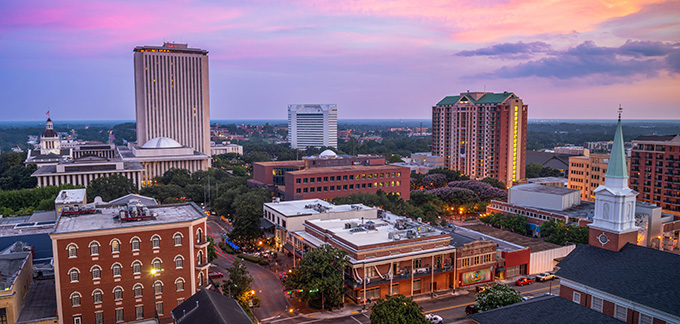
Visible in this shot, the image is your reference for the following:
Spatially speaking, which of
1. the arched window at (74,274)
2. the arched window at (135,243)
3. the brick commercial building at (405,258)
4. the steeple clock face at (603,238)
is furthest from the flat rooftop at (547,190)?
the arched window at (74,274)

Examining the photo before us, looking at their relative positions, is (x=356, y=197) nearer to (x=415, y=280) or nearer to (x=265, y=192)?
(x=265, y=192)

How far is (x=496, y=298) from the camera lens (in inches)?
1841

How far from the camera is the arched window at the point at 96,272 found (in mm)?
46281

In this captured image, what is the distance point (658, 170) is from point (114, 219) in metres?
108

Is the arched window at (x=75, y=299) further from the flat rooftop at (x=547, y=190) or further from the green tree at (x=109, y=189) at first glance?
the flat rooftop at (x=547, y=190)

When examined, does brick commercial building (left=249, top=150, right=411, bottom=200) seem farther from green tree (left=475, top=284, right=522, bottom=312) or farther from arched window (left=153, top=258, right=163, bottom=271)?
green tree (left=475, top=284, right=522, bottom=312)

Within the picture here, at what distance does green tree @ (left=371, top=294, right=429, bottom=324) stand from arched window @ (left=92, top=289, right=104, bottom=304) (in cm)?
2697

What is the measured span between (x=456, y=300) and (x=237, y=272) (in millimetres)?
26734

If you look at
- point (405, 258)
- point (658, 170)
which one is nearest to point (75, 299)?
point (405, 258)

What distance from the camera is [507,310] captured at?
39.1 meters

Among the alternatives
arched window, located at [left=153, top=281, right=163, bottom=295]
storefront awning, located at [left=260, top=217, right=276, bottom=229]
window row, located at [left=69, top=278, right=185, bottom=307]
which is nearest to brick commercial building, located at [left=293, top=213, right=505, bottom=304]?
storefront awning, located at [left=260, top=217, right=276, bottom=229]

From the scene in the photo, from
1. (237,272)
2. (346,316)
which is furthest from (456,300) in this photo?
(237,272)

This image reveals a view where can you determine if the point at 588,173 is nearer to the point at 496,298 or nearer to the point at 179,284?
the point at 496,298

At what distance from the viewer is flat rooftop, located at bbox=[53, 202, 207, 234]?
47.2 m
